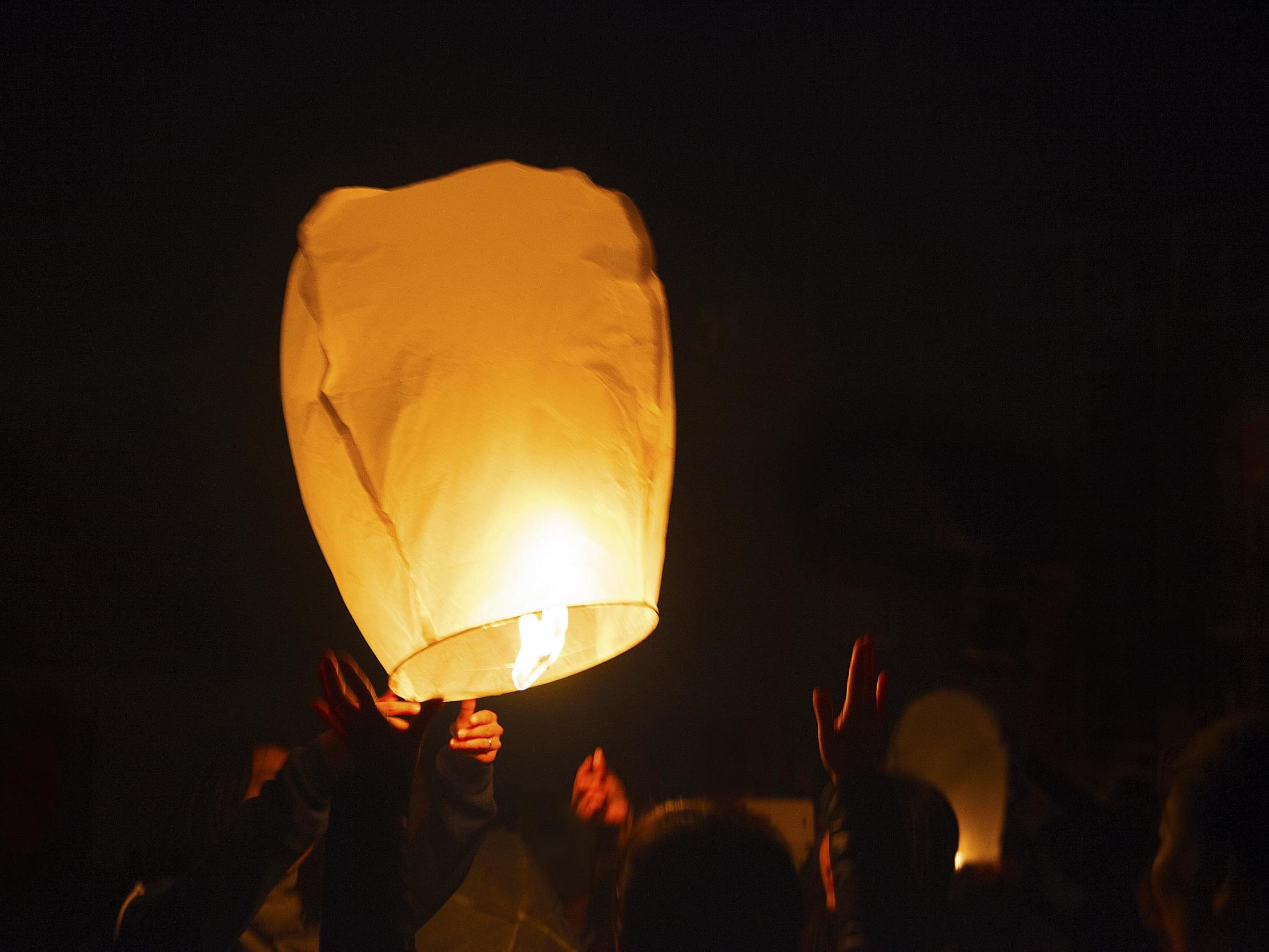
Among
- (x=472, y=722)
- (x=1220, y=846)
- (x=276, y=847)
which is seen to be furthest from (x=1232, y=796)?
(x=276, y=847)

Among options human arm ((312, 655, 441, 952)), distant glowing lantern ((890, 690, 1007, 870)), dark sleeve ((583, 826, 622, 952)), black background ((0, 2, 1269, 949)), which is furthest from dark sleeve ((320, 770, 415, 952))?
distant glowing lantern ((890, 690, 1007, 870))

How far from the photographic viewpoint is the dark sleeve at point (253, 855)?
29.4 inches

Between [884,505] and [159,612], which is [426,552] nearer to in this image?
[159,612]

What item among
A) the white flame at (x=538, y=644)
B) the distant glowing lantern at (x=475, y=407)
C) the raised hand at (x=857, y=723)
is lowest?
the raised hand at (x=857, y=723)

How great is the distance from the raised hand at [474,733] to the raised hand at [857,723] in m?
0.32

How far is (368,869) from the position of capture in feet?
2.11

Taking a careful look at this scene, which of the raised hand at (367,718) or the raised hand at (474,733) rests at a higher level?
the raised hand at (367,718)

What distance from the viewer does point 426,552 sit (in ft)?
2.09

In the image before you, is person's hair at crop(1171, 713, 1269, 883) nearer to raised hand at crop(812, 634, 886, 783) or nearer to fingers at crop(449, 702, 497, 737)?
raised hand at crop(812, 634, 886, 783)

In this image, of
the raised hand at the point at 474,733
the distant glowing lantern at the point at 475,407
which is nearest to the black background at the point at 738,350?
the raised hand at the point at 474,733

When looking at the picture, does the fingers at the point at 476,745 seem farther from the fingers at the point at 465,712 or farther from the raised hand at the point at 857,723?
the raised hand at the point at 857,723

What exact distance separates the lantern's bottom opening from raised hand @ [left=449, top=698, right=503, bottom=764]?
56 millimetres

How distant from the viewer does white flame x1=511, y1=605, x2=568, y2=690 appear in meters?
0.69

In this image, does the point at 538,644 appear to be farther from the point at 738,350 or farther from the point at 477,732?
the point at 738,350
